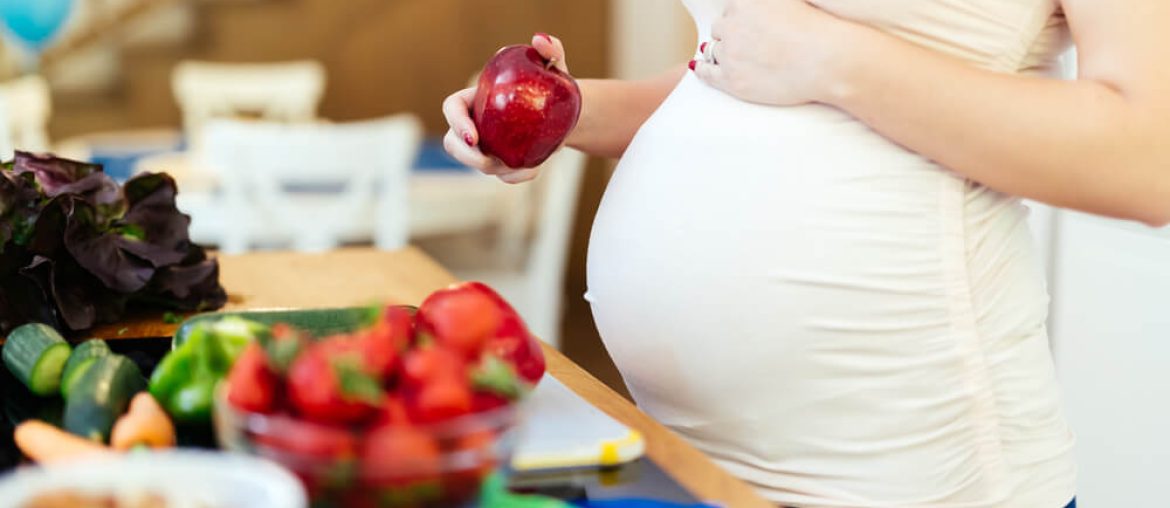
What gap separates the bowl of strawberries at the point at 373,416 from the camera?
0.60 m

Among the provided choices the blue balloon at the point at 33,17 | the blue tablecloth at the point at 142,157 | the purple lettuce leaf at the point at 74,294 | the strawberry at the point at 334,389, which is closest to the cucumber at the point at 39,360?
the purple lettuce leaf at the point at 74,294

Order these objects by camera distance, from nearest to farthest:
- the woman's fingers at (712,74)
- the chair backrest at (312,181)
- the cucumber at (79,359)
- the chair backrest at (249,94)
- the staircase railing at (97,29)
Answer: the cucumber at (79,359)
the woman's fingers at (712,74)
the chair backrest at (312,181)
the chair backrest at (249,94)
the staircase railing at (97,29)

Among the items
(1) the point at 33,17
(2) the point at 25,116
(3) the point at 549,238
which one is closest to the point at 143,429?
(3) the point at 549,238

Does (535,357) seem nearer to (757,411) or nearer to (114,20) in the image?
(757,411)

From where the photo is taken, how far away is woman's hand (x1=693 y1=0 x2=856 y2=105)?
0.99m

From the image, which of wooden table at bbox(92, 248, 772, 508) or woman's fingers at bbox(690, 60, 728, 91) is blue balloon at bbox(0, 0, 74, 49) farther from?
woman's fingers at bbox(690, 60, 728, 91)

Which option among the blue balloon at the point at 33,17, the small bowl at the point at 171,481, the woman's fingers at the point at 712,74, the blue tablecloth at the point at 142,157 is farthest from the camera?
the blue balloon at the point at 33,17

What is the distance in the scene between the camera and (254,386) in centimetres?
64

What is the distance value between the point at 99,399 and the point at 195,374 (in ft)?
0.20

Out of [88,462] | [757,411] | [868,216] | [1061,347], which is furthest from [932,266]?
[1061,347]

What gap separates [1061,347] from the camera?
2.21 meters

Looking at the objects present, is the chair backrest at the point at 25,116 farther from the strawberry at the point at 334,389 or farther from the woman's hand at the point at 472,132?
the strawberry at the point at 334,389

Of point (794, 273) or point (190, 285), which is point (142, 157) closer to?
point (190, 285)

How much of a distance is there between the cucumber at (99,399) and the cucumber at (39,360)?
0.11 m
